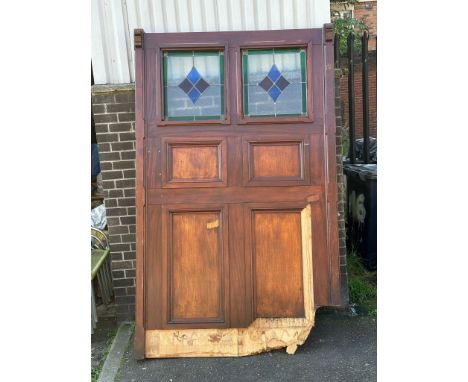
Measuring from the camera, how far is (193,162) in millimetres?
2854

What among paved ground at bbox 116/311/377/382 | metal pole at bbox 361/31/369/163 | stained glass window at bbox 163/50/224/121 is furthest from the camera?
metal pole at bbox 361/31/369/163

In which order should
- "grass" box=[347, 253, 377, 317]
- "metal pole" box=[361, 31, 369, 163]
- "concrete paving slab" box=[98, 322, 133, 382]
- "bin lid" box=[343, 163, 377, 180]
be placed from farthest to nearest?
"metal pole" box=[361, 31, 369, 163]
"bin lid" box=[343, 163, 377, 180]
"grass" box=[347, 253, 377, 317]
"concrete paving slab" box=[98, 322, 133, 382]

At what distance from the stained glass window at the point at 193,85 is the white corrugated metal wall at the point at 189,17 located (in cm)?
30

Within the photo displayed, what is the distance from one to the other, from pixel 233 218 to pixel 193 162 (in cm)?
48

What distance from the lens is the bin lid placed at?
156 inches

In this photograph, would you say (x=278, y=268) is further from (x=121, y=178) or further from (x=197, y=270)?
(x=121, y=178)

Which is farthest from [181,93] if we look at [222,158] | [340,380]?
[340,380]

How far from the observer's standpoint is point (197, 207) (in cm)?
283

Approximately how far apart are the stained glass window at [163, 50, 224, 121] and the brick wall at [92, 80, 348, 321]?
376mm

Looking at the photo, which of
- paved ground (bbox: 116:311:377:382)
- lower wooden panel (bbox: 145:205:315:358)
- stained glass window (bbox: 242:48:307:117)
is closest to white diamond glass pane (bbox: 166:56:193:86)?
stained glass window (bbox: 242:48:307:117)

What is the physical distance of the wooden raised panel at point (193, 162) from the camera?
2.84 m

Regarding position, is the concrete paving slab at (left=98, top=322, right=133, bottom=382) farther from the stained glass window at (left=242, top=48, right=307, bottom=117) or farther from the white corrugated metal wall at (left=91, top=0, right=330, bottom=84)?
the white corrugated metal wall at (left=91, top=0, right=330, bottom=84)

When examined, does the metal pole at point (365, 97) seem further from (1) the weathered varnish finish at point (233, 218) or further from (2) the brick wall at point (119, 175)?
(2) the brick wall at point (119, 175)

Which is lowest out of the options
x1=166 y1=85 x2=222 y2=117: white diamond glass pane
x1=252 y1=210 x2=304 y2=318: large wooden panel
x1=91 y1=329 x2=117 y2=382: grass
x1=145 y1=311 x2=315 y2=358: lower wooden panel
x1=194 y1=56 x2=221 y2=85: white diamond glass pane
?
x1=91 y1=329 x2=117 y2=382: grass
